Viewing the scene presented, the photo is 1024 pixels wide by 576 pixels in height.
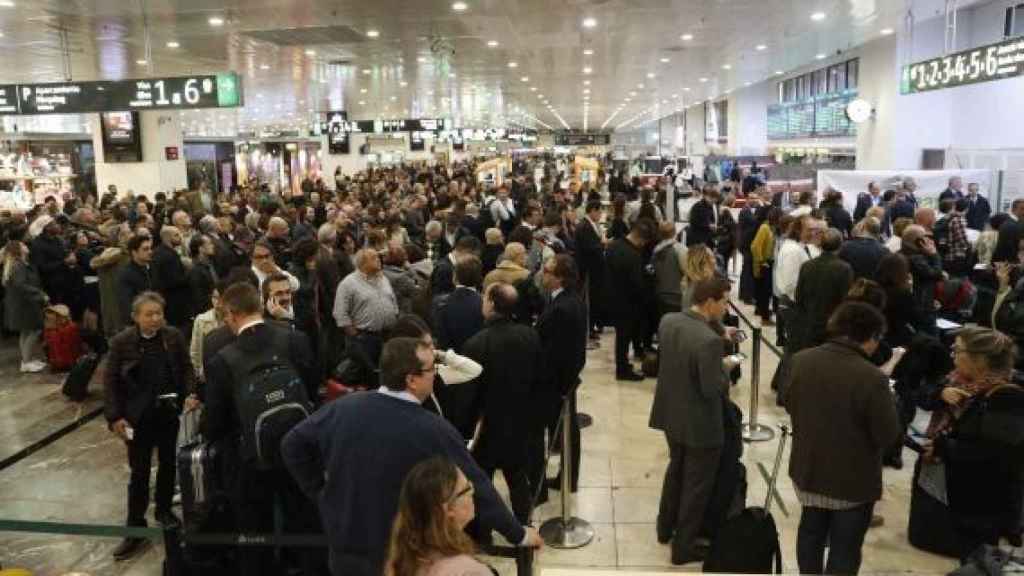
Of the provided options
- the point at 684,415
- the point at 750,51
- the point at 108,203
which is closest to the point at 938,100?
the point at 750,51

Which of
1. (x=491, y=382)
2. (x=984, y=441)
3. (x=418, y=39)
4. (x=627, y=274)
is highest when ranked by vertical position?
(x=418, y=39)

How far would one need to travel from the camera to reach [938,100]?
56.6 feet

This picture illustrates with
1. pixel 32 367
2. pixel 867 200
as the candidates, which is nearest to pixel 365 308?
pixel 32 367

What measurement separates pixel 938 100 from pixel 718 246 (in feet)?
27.8

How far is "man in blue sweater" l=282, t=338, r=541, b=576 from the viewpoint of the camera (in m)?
2.70

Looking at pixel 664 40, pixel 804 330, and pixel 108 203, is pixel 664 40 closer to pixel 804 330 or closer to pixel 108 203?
pixel 804 330

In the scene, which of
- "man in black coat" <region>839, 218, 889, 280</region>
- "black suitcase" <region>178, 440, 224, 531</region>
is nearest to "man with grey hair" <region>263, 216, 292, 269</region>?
"black suitcase" <region>178, 440, 224, 531</region>

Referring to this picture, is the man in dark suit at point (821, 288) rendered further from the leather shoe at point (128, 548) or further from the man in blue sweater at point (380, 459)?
the leather shoe at point (128, 548)

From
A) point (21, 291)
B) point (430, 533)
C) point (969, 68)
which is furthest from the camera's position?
point (969, 68)

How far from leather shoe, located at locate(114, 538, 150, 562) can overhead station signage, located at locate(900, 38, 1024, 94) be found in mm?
10855

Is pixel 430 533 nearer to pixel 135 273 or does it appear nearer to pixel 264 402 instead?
pixel 264 402

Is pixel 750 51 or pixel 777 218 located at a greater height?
pixel 750 51

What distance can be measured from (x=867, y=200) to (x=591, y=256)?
23.1ft

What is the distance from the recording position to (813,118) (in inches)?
1049
